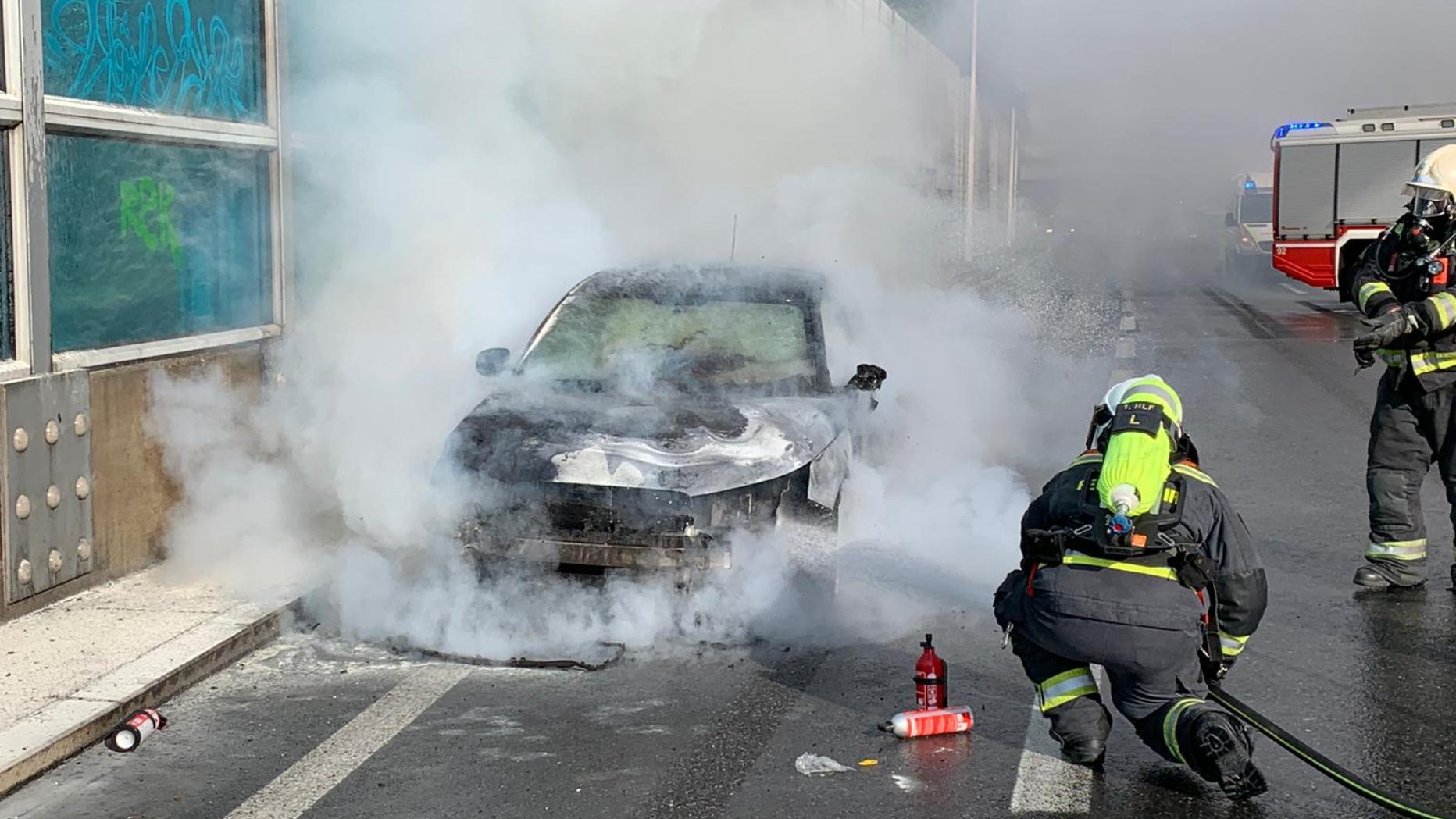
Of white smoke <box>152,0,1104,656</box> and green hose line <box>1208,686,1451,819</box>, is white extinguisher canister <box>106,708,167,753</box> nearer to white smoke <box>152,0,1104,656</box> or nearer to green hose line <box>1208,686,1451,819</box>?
white smoke <box>152,0,1104,656</box>

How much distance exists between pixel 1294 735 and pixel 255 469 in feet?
15.8

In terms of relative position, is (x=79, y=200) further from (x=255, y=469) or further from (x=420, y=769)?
(x=420, y=769)

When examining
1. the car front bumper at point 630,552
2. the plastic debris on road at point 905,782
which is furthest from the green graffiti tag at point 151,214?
the plastic debris on road at point 905,782

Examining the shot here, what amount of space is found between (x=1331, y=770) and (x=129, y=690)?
144 inches

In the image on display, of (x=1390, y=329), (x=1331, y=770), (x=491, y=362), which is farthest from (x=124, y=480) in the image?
(x=1390, y=329)

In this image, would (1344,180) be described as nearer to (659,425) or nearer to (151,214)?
(659,425)

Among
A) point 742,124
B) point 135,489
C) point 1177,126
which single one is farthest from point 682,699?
point 1177,126

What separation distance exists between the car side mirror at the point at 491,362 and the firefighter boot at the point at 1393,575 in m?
3.90

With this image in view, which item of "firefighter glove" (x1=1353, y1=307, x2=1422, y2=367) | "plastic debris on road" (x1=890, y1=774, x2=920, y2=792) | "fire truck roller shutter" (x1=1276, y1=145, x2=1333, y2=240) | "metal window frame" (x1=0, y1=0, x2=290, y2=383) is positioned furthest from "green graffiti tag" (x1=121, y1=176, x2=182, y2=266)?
"fire truck roller shutter" (x1=1276, y1=145, x2=1333, y2=240)

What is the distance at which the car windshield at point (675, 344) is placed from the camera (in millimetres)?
6773

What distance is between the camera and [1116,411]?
414cm

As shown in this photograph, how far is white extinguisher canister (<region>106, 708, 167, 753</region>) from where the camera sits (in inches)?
180

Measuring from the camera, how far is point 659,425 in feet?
19.6

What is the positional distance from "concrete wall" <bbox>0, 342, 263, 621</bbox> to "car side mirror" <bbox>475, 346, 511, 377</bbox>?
56.5 inches
